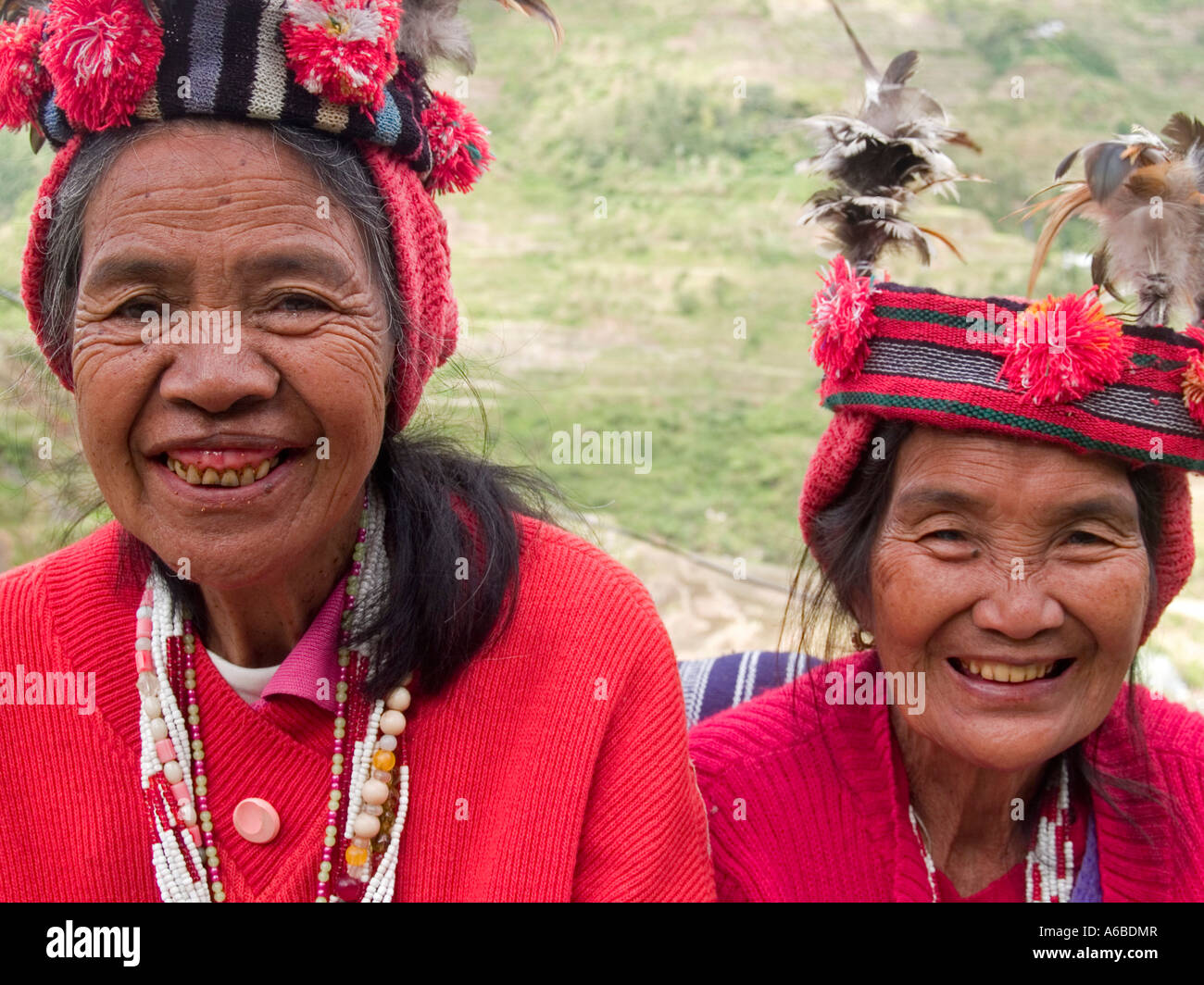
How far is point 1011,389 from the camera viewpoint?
242cm

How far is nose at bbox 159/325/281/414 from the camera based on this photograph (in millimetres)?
2031

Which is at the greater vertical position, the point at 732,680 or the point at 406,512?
the point at 406,512

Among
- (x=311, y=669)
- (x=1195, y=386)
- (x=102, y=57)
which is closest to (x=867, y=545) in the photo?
(x=1195, y=386)

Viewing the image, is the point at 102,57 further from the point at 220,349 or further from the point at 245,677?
the point at 245,677

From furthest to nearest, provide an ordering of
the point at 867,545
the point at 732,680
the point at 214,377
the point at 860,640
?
the point at 732,680, the point at 860,640, the point at 867,545, the point at 214,377

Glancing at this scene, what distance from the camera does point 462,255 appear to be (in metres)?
9.90

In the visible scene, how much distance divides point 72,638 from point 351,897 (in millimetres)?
737

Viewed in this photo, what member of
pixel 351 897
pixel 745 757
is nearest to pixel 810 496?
pixel 745 757

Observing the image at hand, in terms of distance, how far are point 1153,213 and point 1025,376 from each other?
0.51 meters

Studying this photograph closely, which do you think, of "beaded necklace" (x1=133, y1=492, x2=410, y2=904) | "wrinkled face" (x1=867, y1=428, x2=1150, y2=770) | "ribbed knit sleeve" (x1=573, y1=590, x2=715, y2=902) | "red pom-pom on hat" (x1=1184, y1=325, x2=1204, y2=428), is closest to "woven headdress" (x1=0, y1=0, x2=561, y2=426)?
"beaded necklace" (x1=133, y1=492, x2=410, y2=904)

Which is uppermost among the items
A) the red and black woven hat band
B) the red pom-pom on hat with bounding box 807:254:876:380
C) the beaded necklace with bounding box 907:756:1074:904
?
the red and black woven hat band

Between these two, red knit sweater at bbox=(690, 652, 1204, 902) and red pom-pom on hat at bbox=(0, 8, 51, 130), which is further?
red knit sweater at bbox=(690, 652, 1204, 902)

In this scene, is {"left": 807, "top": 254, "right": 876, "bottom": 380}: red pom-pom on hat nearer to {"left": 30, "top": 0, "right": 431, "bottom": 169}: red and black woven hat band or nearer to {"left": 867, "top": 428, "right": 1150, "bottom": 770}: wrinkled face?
{"left": 867, "top": 428, "right": 1150, "bottom": 770}: wrinkled face
